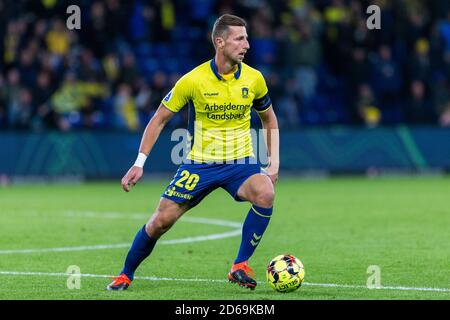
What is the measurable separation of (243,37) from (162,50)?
55.9 ft

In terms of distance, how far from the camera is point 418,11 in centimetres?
2773

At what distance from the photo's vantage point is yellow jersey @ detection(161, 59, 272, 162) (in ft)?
30.6

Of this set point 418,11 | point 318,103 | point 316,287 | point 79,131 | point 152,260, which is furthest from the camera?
point 418,11

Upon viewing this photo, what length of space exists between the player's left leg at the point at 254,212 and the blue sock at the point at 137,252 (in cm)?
76

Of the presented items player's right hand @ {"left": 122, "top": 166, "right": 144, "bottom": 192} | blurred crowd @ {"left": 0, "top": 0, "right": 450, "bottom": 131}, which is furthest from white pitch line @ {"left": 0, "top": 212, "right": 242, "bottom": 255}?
blurred crowd @ {"left": 0, "top": 0, "right": 450, "bottom": 131}

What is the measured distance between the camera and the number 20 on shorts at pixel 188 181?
9266 mm

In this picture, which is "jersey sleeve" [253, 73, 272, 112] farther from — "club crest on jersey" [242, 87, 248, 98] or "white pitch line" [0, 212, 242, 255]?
"white pitch line" [0, 212, 242, 255]

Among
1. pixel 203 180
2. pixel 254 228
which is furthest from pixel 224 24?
pixel 254 228

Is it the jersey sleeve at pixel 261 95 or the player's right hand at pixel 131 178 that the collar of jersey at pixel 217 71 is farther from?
the player's right hand at pixel 131 178

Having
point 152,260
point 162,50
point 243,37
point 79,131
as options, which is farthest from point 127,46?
point 243,37

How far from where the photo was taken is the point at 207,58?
1001 inches

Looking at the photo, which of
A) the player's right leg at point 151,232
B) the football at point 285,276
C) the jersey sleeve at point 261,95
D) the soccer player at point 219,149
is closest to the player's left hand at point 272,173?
the soccer player at point 219,149

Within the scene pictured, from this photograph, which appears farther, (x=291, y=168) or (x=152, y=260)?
(x=291, y=168)
